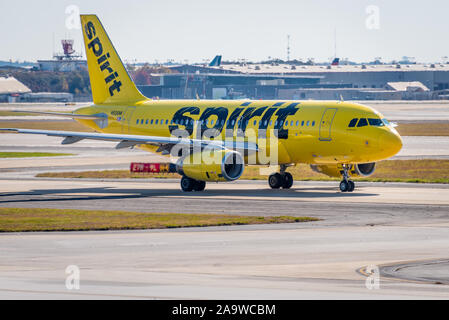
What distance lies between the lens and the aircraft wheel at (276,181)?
5322 centimetres

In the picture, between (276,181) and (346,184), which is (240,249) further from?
(276,181)

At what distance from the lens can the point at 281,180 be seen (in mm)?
53188

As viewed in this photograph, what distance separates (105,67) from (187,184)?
14.0 metres

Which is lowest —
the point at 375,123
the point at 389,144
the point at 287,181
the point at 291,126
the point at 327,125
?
the point at 287,181

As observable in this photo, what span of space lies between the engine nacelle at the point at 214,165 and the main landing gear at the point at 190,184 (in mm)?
1110

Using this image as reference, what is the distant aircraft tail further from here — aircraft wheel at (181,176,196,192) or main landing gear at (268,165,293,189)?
main landing gear at (268,165,293,189)

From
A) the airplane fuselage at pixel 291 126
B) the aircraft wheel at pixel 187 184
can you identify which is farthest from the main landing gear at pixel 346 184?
the aircraft wheel at pixel 187 184

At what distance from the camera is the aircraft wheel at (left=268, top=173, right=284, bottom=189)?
53219 mm

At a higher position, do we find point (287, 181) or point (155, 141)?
point (155, 141)

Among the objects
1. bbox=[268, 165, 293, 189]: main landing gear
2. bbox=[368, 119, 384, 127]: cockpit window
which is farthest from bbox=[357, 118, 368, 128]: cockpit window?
bbox=[268, 165, 293, 189]: main landing gear

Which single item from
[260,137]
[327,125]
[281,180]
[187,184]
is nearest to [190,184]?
[187,184]

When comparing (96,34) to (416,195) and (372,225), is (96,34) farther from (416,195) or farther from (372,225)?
(372,225)

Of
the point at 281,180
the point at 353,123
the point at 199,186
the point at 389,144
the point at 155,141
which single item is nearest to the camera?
the point at 389,144
